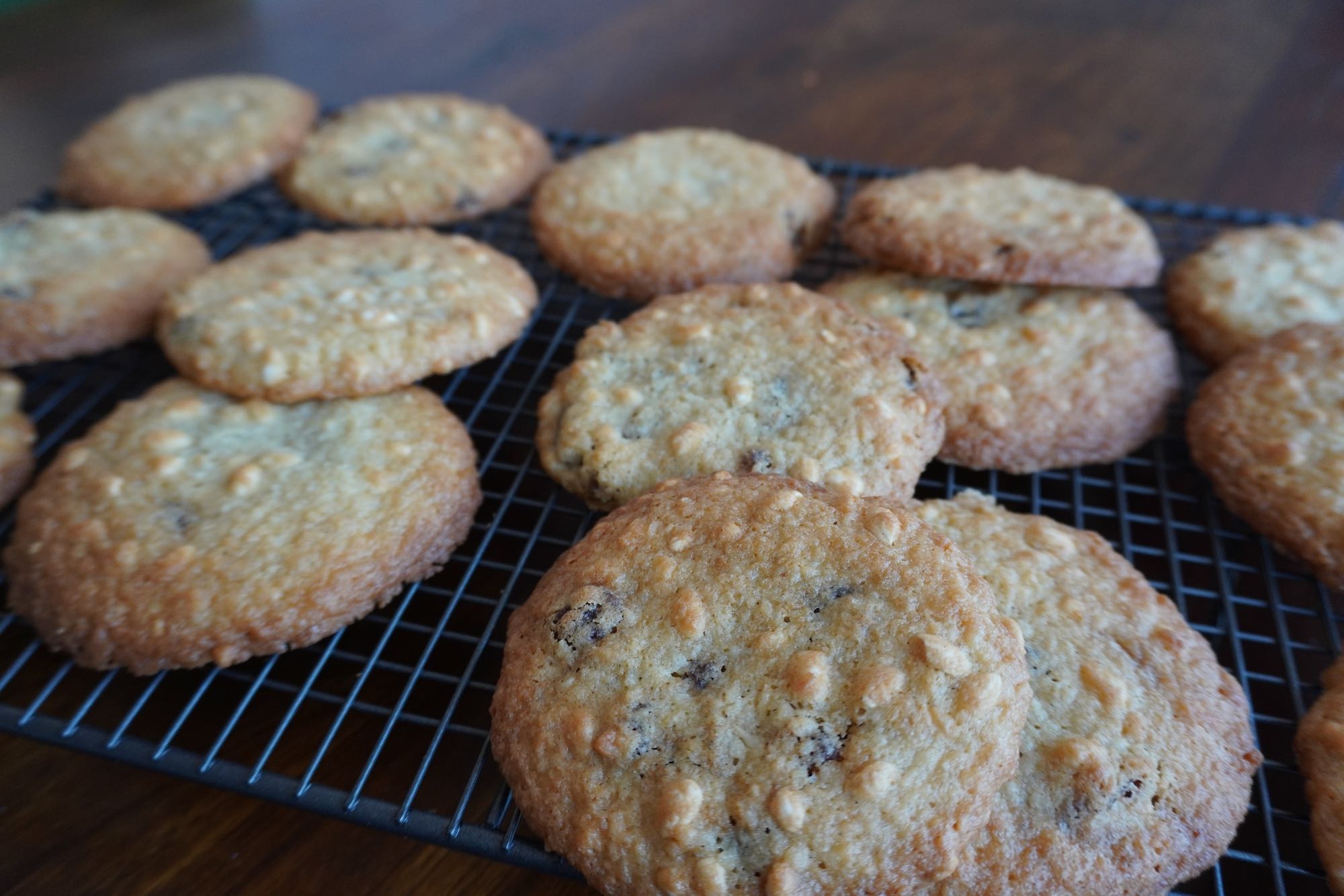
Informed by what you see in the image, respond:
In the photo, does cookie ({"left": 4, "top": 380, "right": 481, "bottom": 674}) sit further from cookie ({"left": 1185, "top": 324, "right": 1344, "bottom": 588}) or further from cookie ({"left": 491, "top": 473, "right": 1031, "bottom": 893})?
cookie ({"left": 1185, "top": 324, "right": 1344, "bottom": 588})

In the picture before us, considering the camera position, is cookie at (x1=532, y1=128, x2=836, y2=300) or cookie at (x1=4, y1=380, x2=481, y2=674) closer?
cookie at (x1=4, y1=380, x2=481, y2=674)

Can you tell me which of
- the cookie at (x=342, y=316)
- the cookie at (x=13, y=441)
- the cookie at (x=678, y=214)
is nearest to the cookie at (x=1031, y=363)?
the cookie at (x=678, y=214)

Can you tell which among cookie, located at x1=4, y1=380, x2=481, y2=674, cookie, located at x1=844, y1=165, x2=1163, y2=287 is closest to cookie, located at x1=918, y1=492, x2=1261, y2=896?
cookie, located at x1=844, y1=165, x2=1163, y2=287

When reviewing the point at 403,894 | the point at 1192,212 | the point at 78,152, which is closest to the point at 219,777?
the point at 403,894

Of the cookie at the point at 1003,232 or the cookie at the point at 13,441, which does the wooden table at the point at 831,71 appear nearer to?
the cookie at the point at 1003,232

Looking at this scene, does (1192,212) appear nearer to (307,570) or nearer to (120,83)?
(307,570)

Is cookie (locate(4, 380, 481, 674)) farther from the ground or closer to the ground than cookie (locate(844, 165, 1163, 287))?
closer to the ground
